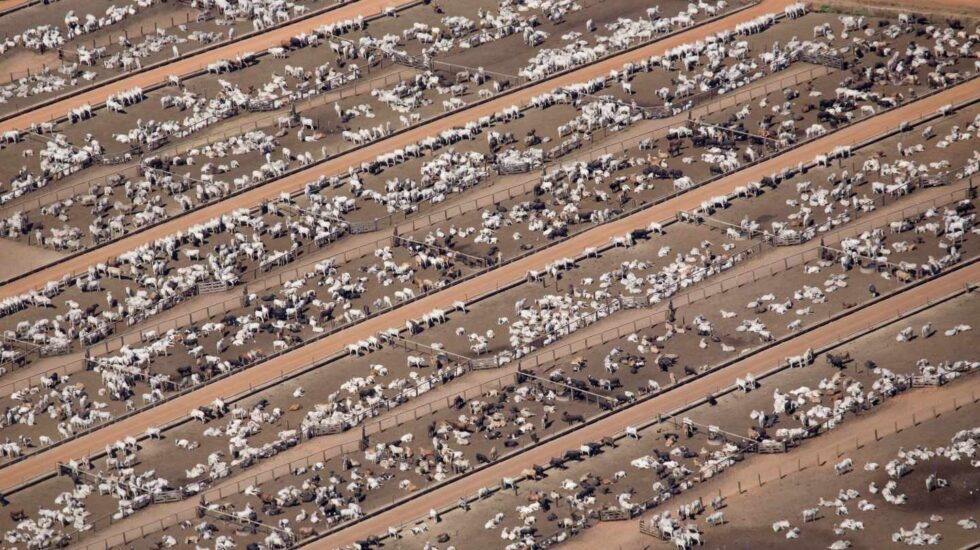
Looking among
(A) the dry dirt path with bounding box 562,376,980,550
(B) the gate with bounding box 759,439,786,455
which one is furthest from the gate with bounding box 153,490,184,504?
(B) the gate with bounding box 759,439,786,455

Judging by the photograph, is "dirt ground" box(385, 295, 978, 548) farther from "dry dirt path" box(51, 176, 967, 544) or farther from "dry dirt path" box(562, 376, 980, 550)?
"dry dirt path" box(51, 176, 967, 544)

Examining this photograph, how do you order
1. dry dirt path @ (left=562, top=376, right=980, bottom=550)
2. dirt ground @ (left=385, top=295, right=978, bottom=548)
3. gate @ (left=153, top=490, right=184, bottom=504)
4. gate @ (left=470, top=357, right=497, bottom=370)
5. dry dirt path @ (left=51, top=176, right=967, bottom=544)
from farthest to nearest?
gate @ (left=470, top=357, right=497, bottom=370) → gate @ (left=153, top=490, right=184, bottom=504) → dry dirt path @ (left=51, top=176, right=967, bottom=544) → dry dirt path @ (left=562, top=376, right=980, bottom=550) → dirt ground @ (left=385, top=295, right=978, bottom=548)

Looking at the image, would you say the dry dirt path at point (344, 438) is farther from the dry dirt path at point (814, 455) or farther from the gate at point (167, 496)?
the dry dirt path at point (814, 455)

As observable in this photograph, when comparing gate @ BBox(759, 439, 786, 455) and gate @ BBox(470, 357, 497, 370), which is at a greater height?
gate @ BBox(470, 357, 497, 370)

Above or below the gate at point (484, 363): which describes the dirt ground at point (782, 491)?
below

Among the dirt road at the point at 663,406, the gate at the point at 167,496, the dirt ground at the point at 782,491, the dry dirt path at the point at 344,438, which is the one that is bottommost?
the dirt ground at the point at 782,491

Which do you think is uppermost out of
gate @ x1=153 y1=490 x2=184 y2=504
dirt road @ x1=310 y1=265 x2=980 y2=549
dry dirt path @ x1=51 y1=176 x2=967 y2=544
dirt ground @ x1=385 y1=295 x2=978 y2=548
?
gate @ x1=153 y1=490 x2=184 y2=504

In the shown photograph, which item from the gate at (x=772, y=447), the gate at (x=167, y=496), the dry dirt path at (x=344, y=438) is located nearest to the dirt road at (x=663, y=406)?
the gate at (x=772, y=447)
